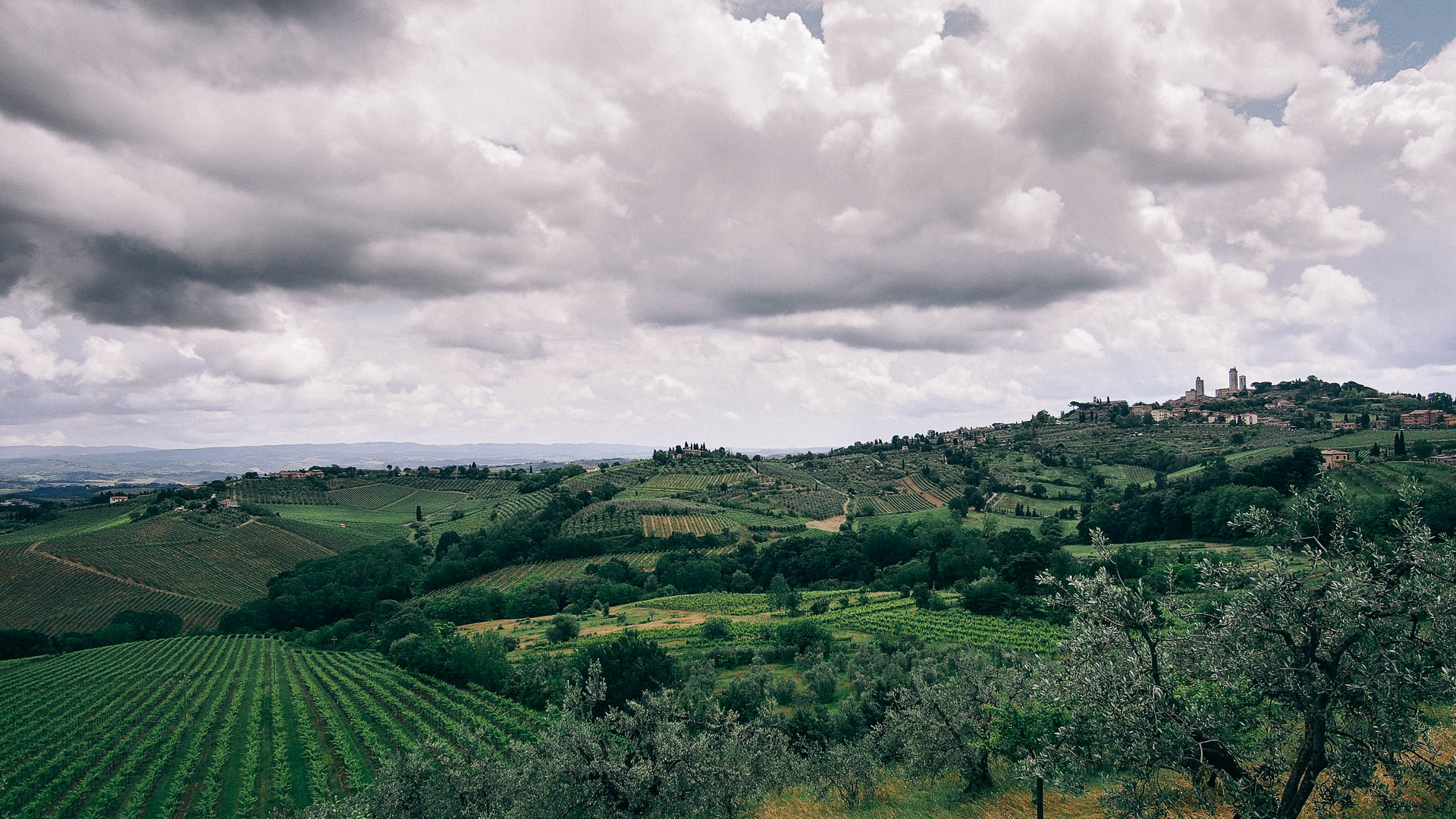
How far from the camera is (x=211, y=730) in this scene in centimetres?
4719

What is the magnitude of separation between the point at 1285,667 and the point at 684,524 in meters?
130

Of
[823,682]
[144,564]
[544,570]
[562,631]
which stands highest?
[823,682]

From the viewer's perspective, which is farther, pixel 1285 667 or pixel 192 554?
pixel 192 554

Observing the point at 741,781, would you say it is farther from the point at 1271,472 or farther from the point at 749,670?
the point at 1271,472

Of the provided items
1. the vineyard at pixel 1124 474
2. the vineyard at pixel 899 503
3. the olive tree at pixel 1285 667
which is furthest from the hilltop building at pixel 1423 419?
the olive tree at pixel 1285 667

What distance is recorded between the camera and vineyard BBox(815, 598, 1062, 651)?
54406 millimetres

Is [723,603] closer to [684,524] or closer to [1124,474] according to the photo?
[684,524]

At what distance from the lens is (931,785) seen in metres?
28.4

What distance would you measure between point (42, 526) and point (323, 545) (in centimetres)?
7150

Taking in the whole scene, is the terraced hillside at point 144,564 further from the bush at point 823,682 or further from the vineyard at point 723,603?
the bush at point 823,682

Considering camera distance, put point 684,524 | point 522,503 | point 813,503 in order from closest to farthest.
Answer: point 684,524 → point 813,503 → point 522,503

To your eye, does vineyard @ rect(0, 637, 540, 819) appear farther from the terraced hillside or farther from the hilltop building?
the hilltop building

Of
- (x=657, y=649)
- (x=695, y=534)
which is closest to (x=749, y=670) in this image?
(x=657, y=649)

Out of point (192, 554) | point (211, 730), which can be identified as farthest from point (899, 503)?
point (192, 554)
